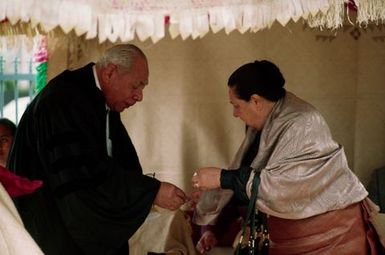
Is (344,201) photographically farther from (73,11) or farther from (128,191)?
(73,11)

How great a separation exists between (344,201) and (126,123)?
208 centimetres

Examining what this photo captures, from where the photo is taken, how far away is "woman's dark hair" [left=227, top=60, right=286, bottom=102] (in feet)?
9.36

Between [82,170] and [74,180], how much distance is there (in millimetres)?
53

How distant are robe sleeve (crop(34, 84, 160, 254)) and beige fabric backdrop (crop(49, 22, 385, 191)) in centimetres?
161

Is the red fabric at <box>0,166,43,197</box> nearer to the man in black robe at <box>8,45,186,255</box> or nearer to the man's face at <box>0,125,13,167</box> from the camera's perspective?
the man in black robe at <box>8,45,186,255</box>

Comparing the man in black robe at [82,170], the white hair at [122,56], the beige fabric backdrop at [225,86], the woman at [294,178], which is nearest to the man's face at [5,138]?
the beige fabric backdrop at [225,86]

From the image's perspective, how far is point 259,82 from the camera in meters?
2.86

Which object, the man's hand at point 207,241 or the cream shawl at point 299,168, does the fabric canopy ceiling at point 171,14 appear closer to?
the cream shawl at point 299,168

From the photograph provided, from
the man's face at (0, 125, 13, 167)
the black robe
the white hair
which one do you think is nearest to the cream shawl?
the black robe

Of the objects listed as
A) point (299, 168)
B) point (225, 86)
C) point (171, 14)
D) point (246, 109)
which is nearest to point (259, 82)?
point (246, 109)

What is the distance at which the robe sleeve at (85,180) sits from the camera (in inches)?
108

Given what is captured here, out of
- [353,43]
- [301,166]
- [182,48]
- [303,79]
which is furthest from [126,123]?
[301,166]

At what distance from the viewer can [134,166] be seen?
10.8 feet

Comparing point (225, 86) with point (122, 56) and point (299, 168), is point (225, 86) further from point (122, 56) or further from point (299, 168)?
point (299, 168)
